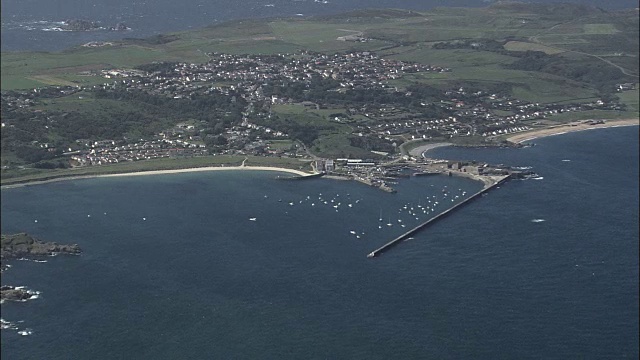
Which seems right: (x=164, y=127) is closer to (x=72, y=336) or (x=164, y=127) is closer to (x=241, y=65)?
(x=241, y=65)

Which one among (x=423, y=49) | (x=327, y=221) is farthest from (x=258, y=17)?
(x=327, y=221)

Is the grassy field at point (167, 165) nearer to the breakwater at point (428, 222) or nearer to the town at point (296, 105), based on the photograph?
the town at point (296, 105)

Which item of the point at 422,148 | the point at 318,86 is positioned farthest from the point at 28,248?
the point at 318,86

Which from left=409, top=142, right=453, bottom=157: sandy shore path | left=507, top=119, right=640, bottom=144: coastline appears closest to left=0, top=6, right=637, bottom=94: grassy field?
left=507, top=119, right=640, bottom=144: coastline

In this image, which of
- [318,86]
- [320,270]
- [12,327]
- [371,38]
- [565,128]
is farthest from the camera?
A: [371,38]

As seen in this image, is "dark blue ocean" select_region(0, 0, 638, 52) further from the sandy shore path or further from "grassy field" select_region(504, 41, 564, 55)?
the sandy shore path

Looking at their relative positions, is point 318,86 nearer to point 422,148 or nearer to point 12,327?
point 422,148
